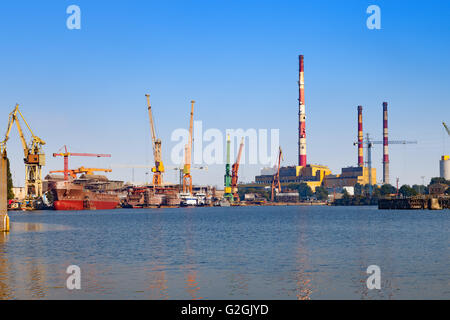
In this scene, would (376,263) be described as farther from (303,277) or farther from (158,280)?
(158,280)

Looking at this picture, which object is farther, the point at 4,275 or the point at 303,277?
the point at 4,275

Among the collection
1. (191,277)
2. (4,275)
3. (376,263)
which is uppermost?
(4,275)

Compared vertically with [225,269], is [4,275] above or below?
above

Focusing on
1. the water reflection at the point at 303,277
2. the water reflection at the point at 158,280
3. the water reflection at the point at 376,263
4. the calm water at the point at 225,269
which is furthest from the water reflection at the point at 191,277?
the water reflection at the point at 376,263

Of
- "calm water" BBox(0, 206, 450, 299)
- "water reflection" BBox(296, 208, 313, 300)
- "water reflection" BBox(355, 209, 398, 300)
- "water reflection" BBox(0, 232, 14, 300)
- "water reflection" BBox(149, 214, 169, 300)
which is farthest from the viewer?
"calm water" BBox(0, 206, 450, 299)

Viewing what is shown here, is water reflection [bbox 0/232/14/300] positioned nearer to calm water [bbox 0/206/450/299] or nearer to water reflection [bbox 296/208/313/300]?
calm water [bbox 0/206/450/299]

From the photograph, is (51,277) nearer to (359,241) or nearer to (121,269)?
(121,269)

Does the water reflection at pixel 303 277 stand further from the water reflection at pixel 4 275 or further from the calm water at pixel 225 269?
the water reflection at pixel 4 275

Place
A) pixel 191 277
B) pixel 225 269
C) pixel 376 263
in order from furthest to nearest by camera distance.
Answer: pixel 376 263
pixel 225 269
pixel 191 277

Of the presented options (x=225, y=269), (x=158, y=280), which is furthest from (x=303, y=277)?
(x=158, y=280)

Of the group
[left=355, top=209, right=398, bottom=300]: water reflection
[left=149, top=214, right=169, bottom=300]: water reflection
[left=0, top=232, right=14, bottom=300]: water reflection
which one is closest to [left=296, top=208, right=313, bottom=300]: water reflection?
[left=355, top=209, right=398, bottom=300]: water reflection

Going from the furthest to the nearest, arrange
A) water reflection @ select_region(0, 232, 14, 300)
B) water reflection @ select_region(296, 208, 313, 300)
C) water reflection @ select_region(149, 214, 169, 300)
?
water reflection @ select_region(296, 208, 313, 300)
water reflection @ select_region(149, 214, 169, 300)
water reflection @ select_region(0, 232, 14, 300)
